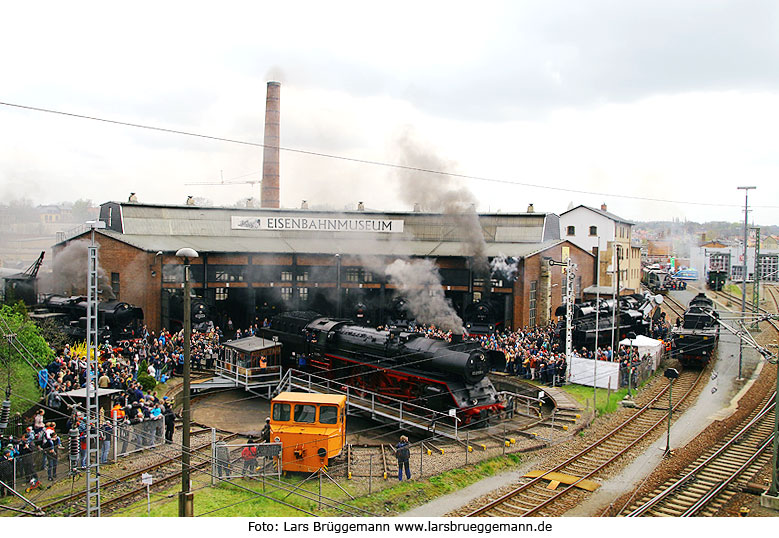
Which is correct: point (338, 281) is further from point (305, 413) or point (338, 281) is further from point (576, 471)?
point (576, 471)

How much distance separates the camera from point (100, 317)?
1080 inches

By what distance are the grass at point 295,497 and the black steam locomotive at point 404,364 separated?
10.5ft

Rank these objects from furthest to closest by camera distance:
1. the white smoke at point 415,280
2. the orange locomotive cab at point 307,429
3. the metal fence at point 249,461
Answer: the white smoke at point 415,280 → the orange locomotive cab at point 307,429 → the metal fence at point 249,461

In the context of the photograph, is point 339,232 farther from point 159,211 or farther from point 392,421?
point 392,421

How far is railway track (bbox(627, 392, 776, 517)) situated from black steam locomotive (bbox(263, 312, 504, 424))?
5.96 metres

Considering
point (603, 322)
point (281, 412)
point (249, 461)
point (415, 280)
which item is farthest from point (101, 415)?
point (603, 322)

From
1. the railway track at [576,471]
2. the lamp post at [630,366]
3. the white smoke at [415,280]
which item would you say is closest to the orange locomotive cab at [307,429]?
the railway track at [576,471]

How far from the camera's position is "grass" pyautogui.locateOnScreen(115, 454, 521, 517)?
42.1 feet

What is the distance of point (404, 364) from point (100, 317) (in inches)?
620

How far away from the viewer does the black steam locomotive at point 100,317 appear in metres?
27.0

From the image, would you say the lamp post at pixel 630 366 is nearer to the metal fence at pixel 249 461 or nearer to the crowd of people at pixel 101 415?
the metal fence at pixel 249 461

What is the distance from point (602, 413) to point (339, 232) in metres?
21.9

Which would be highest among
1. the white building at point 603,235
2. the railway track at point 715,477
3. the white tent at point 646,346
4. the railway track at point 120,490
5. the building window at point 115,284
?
the white building at point 603,235
